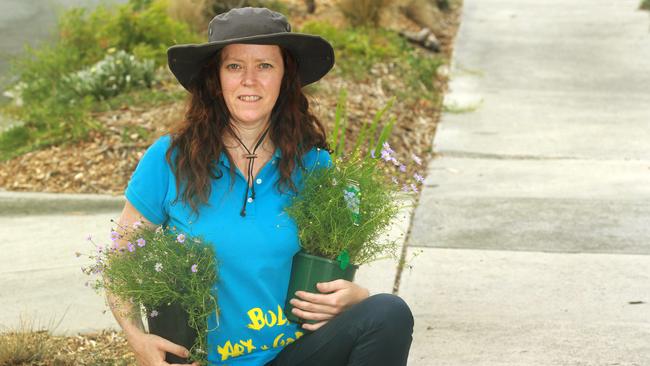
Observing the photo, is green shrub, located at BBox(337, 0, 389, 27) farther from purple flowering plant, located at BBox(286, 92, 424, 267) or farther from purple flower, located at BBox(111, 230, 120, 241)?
purple flower, located at BBox(111, 230, 120, 241)

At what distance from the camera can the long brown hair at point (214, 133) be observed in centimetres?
284

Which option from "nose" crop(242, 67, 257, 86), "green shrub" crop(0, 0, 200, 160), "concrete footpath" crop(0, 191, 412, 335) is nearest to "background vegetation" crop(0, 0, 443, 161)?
"green shrub" crop(0, 0, 200, 160)

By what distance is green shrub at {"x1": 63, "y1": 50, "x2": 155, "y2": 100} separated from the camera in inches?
279

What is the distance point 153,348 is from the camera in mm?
2740

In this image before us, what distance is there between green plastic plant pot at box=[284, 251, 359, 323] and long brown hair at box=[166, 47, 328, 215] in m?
0.24

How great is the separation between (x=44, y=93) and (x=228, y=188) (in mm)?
4950

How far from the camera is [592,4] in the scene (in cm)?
1141

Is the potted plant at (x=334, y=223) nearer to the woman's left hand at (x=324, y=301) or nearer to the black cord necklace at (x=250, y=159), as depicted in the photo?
the woman's left hand at (x=324, y=301)

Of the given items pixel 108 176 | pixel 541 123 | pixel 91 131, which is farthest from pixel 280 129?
pixel 541 123

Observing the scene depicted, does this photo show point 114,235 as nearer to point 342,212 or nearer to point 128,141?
point 342,212

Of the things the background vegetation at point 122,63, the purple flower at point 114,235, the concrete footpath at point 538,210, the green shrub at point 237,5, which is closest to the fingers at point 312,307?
the purple flower at point 114,235

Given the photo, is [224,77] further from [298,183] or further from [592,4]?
[592,4]

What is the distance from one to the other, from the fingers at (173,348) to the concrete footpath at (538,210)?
4.10 feet

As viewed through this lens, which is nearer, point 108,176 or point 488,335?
point 488,335
